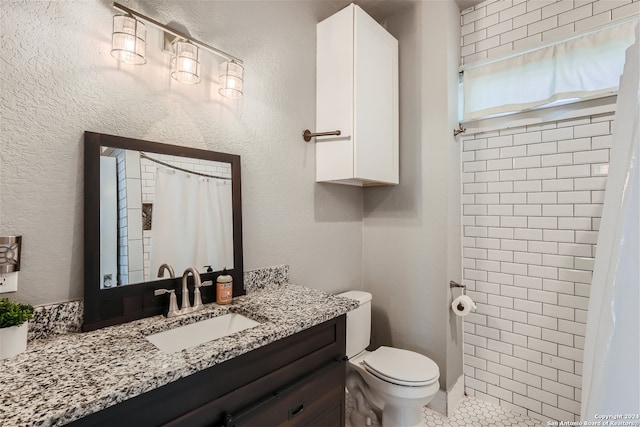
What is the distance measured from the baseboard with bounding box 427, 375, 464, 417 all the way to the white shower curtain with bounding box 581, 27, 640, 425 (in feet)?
4.49

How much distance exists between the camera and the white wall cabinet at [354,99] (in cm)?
186

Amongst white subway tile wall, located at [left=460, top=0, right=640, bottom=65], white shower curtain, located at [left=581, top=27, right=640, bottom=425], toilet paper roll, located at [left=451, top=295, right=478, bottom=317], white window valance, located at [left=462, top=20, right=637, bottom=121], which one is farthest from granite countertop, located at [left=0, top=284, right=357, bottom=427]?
white subway tile wall, located at [left=460, top=0, right=640, bottom=65]

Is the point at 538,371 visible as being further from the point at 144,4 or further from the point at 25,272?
the point at 144,4

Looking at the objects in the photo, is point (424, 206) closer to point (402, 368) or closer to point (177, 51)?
point (402, 368)

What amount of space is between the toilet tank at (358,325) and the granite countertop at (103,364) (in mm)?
681

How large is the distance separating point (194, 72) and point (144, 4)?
1.06 feet

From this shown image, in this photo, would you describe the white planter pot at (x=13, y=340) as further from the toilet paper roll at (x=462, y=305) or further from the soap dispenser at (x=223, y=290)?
the toilet paper roll at (x=462, y=305)

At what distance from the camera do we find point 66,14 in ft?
3.58

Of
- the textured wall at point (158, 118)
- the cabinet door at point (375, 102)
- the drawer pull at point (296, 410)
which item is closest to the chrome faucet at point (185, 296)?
the textured wall at point (158, 118)

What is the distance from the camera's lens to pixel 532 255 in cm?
193

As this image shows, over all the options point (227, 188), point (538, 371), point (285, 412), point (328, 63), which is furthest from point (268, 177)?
point (538, 371)

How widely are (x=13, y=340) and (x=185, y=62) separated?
1.15 m

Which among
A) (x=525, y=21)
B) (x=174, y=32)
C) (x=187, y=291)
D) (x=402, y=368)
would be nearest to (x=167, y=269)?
(x=187, y=291)

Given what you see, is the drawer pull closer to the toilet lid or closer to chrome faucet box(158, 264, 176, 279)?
the toilet lid
